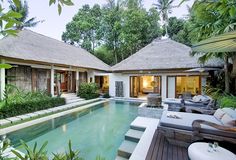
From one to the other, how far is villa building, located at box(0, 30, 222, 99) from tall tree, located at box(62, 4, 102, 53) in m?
12.9

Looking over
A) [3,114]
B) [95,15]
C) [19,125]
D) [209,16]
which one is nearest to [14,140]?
[19,125]

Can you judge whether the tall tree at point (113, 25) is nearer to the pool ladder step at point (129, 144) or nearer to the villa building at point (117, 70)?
the villa building at point (117, 70)

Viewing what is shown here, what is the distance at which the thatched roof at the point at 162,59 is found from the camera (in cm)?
1503

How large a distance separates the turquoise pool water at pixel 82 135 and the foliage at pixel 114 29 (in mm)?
18550

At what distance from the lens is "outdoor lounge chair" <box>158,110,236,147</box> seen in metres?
3.71

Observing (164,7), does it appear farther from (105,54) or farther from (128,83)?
(128,83)

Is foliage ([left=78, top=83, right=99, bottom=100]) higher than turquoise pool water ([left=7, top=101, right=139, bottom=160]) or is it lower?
higher

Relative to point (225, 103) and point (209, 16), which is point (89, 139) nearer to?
point (225, 103)

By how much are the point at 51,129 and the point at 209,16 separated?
9.27 metres

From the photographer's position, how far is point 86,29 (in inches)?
1163

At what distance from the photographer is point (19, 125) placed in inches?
291

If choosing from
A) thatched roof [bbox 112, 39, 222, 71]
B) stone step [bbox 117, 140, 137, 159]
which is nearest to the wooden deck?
stone step [bbox 117, 140, 137, 159]

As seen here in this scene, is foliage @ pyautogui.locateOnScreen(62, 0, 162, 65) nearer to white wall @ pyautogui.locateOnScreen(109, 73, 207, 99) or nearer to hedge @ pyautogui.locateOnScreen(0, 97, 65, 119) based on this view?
white wall @ pyautogui.locateOnScreen(109, 73, 207, 99)

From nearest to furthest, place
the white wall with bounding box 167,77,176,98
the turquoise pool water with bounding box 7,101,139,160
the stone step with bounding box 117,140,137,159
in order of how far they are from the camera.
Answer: the stone step with bounding box 117,140,137,159
the turquoise pool water with bounding box 7,101,139,160
the white wall with bounding box 167,77,176,98
